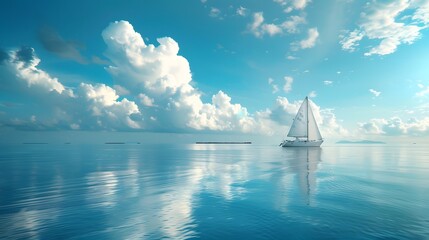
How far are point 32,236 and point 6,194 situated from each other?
1644 centimetres

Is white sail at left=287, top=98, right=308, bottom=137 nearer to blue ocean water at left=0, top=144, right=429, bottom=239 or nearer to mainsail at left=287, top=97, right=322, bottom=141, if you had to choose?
mainsail at left=287, top=97, right=322, bottom=141

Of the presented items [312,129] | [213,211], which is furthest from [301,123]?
[213,211]

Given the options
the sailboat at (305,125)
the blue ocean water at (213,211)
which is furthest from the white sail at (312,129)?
the blue ocean water at (213,211)

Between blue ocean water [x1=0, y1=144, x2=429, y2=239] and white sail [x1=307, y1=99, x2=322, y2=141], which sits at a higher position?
white sail [x1=307, y1=99, x2=322, y2=141]

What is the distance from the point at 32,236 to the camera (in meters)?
14.3

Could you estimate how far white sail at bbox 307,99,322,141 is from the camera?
147 m

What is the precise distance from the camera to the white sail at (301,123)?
479ft

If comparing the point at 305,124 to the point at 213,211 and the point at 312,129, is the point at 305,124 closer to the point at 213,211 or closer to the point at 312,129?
the point at 312,129

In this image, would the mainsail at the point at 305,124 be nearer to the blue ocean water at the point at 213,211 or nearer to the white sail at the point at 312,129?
the white sail at the point at 312,129

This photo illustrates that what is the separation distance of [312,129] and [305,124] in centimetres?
653

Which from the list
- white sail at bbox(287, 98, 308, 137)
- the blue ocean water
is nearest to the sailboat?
white sail at bbox(287, 98, 308, 137)

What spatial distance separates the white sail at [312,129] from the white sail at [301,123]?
7.98 feet

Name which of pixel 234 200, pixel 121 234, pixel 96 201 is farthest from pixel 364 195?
pixel 96 201

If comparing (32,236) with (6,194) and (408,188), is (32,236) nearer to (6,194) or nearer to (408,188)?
(6,194)
